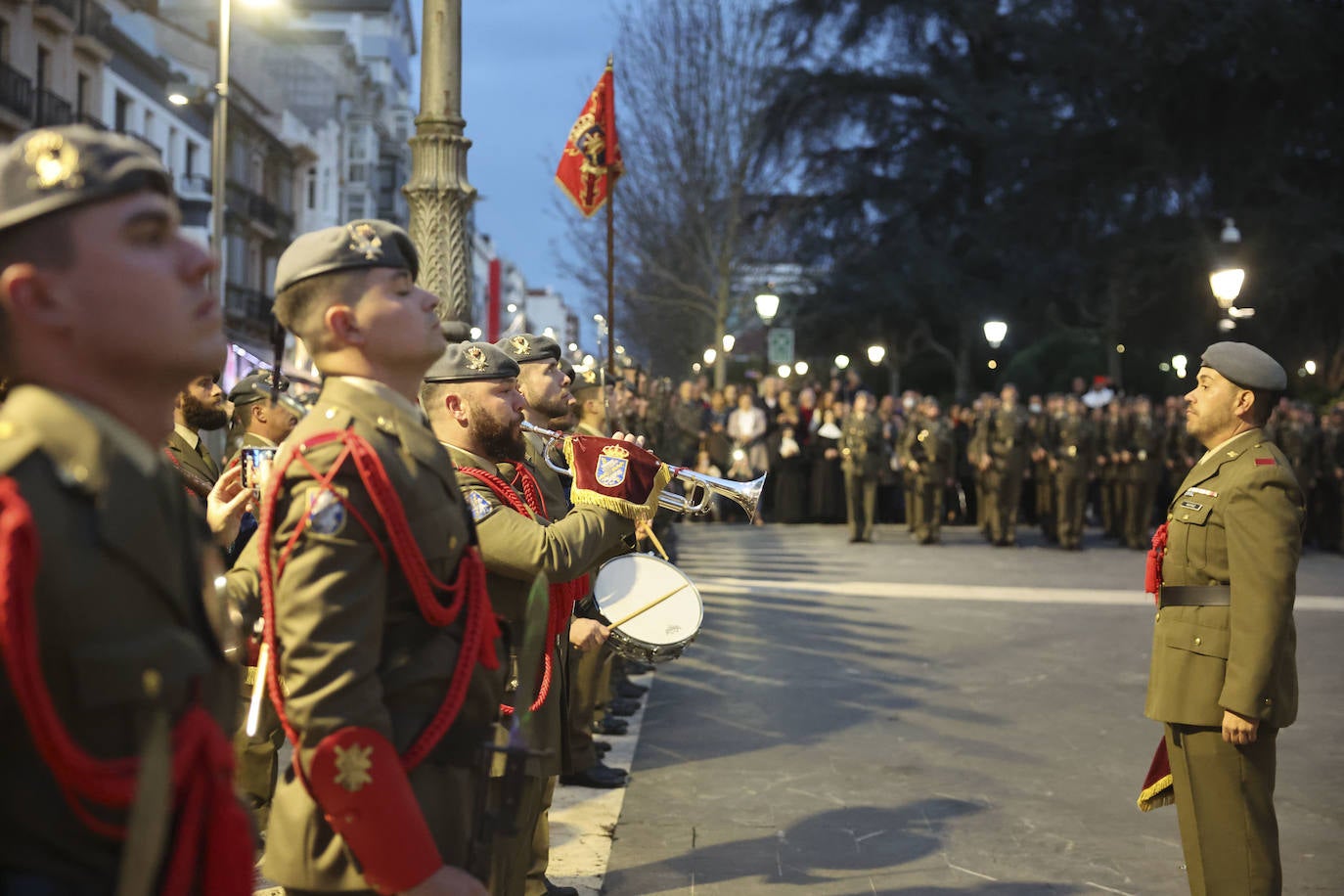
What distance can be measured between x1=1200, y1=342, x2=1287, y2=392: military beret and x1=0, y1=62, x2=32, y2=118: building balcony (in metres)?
31.3

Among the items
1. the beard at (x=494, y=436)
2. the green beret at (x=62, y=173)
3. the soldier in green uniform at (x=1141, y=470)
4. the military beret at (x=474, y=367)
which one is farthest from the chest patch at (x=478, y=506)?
the soldier in green uniform at (x=1141, y=470)

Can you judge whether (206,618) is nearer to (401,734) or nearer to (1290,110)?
(401,734)

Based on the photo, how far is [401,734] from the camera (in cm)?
243

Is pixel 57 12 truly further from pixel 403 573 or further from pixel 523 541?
pixel 403 573

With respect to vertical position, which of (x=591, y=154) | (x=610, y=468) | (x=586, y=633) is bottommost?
(x=586, y=633)

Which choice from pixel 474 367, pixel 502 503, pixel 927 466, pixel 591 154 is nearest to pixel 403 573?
pixel 502 503

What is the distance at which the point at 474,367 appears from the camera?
13.4 feet

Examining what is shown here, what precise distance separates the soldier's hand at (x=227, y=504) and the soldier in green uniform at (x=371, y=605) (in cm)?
100

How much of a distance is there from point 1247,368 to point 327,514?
342cm

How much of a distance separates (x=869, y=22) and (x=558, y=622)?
38775 mm

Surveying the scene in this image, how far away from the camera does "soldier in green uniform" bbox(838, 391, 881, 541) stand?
69.3 ft

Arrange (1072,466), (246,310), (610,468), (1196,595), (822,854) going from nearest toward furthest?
(610,468) < (1196,595) < (822,854) < (1072,466) < (246,310)

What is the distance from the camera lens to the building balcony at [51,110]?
33.1 m

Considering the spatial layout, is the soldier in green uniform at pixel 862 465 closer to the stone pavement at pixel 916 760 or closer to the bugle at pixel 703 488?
the stone pavement at pixel 916 760
